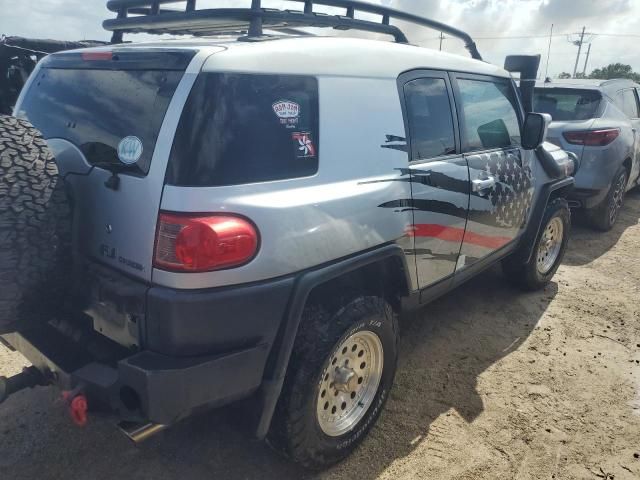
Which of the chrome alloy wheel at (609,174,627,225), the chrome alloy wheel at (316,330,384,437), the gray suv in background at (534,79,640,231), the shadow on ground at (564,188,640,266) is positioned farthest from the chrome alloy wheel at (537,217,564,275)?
the chrome alloy wheel at (316,330,384,437)

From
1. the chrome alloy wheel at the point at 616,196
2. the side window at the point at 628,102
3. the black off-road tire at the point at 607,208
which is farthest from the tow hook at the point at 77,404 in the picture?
the side window at the point at 628,102

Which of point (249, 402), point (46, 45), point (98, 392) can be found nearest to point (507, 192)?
point (249, 402)

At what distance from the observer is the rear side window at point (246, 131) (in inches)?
71.1

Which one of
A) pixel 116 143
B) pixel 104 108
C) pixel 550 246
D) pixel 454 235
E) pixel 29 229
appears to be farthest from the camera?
pixel 550 246

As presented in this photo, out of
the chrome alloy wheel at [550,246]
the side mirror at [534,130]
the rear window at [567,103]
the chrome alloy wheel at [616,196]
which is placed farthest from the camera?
the chrome alloy wheel at [616,196]

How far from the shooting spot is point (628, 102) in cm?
699

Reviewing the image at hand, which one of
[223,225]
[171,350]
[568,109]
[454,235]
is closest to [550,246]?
[454,235]

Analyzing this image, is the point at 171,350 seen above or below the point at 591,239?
above

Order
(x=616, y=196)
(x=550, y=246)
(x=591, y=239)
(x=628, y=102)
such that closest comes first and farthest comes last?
(x=550, y=246) < (x=591, y=239) < (x=616, y=196) < (x=628, y=102)

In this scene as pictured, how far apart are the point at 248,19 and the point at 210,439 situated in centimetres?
207

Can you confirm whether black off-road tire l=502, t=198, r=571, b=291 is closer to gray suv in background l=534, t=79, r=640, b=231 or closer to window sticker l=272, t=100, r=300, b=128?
gray suv in background l=534, t=79, r=640, b=231

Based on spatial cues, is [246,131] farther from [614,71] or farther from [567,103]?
[614,71]

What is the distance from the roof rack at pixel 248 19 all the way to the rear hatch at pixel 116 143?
45 cm

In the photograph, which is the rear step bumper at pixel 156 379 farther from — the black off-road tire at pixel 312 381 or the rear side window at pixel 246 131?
the rear side window at pixel 246 131
